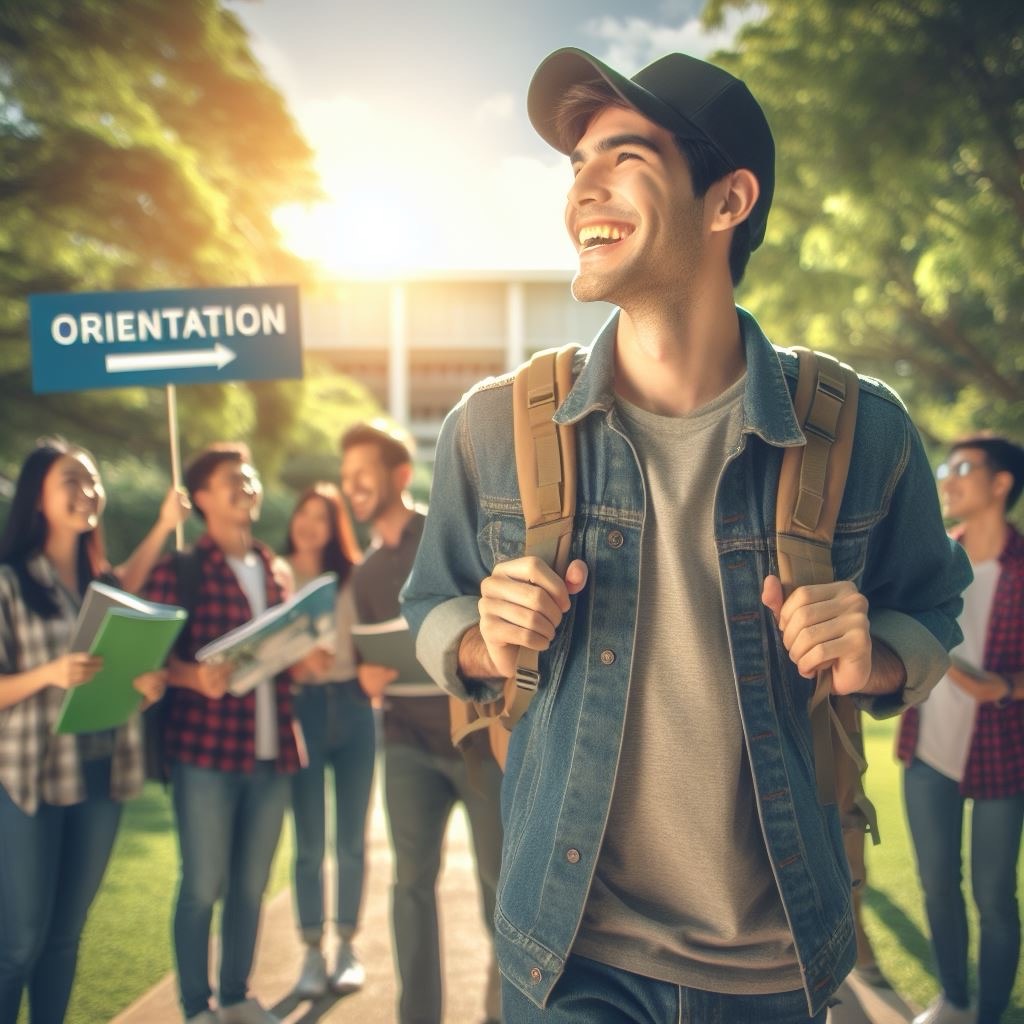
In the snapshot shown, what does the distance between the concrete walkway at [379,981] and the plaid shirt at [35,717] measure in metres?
1.20

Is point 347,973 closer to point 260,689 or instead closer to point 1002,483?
point 260,689

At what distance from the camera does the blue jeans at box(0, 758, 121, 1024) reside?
4.01m

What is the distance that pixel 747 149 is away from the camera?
2.10 metres

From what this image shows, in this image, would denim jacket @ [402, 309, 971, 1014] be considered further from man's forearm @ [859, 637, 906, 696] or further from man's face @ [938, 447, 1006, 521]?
man's face @ [938, 447, 1006, 521]

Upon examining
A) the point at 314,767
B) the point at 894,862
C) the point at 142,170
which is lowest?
the point at 894,862

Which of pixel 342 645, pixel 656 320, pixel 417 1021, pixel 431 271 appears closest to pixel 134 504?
pixel 342 645

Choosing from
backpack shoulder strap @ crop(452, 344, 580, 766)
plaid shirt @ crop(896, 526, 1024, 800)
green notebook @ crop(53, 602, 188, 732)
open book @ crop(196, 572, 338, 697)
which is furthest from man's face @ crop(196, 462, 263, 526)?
backpack shoulder strap @ crop(452, 344, 580, 766)

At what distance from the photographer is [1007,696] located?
468 centimetres

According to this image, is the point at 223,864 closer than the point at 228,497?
Yes

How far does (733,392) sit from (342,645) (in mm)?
4228

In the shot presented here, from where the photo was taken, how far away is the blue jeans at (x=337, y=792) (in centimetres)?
560

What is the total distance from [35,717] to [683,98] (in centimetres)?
327

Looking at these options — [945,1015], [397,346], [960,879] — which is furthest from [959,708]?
[397,346]

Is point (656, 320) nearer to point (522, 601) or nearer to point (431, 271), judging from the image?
point (522, 601)
